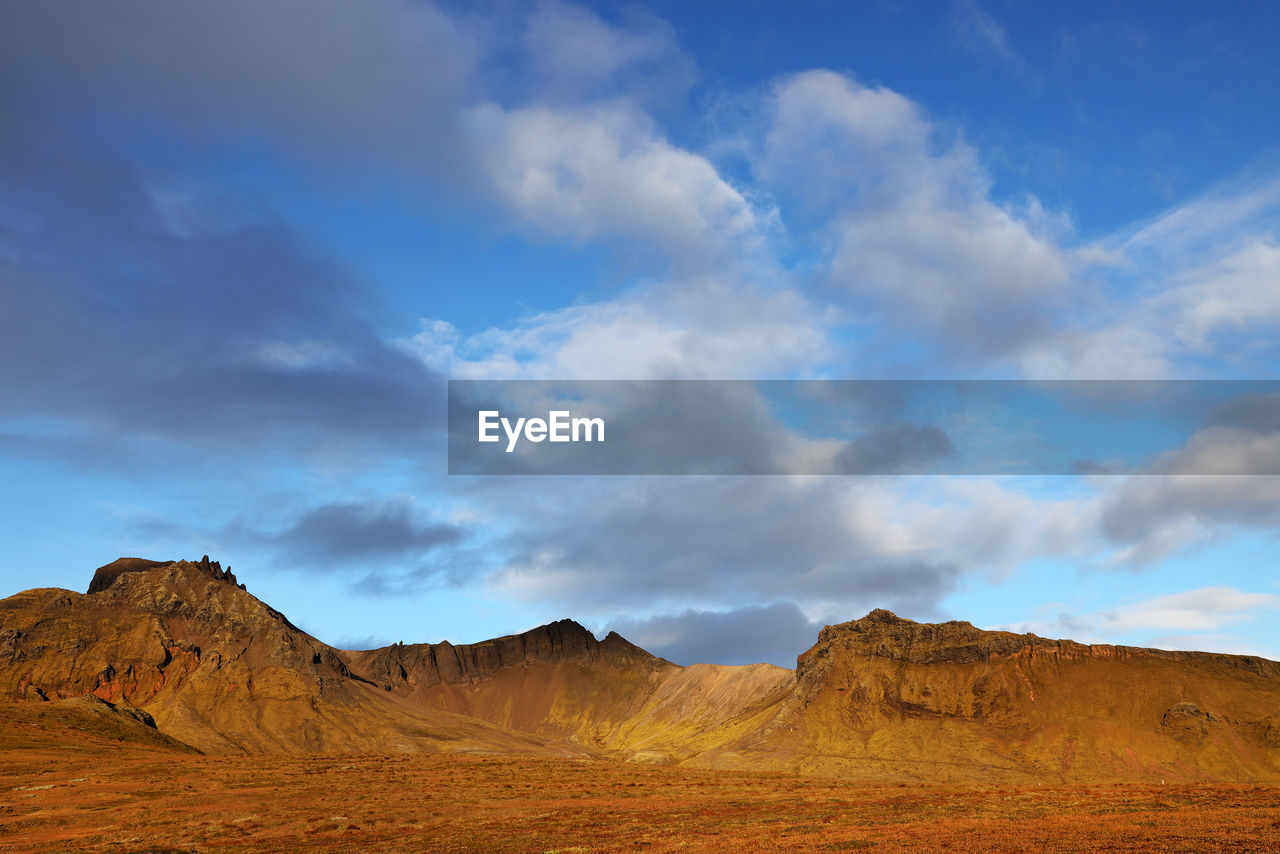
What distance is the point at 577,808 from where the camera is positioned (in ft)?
250

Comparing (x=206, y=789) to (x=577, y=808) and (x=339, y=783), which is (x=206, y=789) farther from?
(x=577, y=808)

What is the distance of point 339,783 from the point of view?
96375 millimetres

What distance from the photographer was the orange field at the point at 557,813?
50.2 metres

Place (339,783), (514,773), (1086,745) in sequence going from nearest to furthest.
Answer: (339,783), (514,773), (1086,745)

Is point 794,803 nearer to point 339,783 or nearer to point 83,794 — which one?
point 339,783

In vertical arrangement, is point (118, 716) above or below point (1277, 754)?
above

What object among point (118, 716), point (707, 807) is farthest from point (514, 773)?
point (118, 716)

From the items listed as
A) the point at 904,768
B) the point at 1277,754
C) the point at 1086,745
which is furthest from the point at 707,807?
the point at 1277,754

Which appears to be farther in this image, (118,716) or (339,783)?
(118,716)

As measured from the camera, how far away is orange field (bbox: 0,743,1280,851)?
165ft

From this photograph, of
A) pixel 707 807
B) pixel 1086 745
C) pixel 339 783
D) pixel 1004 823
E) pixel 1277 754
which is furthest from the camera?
pixel 1086 745

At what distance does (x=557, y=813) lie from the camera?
7244cm

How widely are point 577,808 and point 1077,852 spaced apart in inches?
1764

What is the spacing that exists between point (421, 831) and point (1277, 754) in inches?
7467
